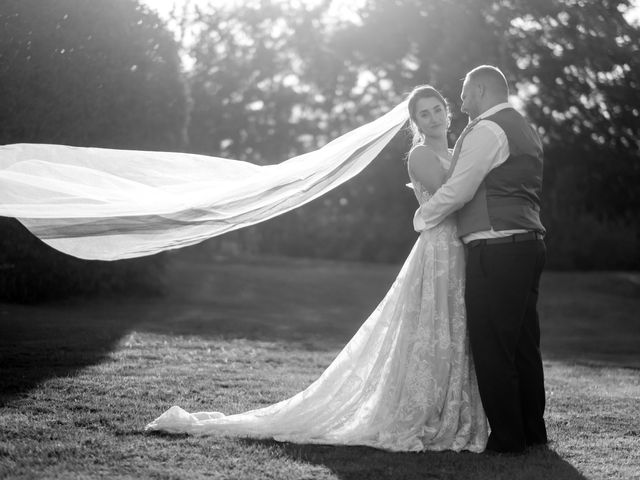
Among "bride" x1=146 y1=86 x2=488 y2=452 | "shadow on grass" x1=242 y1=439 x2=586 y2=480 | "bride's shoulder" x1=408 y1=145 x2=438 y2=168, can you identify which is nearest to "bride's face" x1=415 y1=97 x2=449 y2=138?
"bride" x1=146 y1=86 x2=488 y2=452

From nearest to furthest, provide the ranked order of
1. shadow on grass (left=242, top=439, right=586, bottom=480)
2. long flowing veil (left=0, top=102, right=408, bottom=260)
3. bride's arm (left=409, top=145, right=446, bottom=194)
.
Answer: shadow on grass (left=242, top=439, right=586, bottom=480) < bride's arm (left=409, top=145, right=446, bottom=194) < long flowing veil (left=0, top=102, right=408, bottom=260)

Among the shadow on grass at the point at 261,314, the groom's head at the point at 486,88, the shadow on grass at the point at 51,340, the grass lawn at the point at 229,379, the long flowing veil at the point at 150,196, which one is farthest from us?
the shadow on grass at the point at 261,314

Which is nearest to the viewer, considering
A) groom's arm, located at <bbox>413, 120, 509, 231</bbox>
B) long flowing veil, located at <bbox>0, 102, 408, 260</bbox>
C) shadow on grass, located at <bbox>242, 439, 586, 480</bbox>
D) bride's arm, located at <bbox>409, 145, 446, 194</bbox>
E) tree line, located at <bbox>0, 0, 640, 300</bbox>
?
shadow on grass, located at <bbox>242, 439, 586, 480</bbox>

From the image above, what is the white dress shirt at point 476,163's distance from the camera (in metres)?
5.56

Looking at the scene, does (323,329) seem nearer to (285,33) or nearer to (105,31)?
(105,31)

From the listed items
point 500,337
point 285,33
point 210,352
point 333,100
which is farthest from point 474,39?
point 500,337

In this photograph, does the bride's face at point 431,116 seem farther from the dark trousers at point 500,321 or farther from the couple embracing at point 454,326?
the dark trousers at point 500,321

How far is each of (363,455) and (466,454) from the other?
2.18ft

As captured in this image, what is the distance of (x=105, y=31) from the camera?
12.6 meters

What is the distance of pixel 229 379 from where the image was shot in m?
8.45

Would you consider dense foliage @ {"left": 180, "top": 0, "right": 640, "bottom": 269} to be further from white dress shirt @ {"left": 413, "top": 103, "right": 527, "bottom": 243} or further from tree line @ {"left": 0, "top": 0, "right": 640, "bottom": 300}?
white dress shirt @ {"left": 413, "top": 103, "right": 527, "bottom": 243}

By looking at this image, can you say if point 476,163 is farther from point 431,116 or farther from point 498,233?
point 431,116

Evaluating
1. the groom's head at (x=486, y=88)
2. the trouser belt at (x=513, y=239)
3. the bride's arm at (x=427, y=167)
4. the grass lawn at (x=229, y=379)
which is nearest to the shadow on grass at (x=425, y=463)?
the grass lawn at (x=229, y=379)

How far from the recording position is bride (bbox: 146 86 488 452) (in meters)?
5.84
